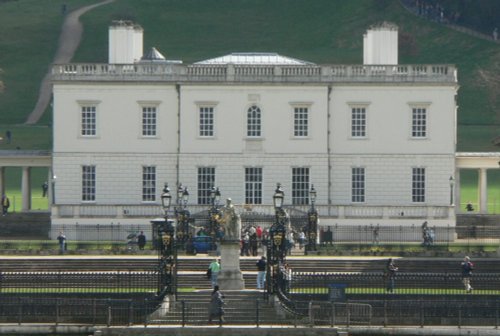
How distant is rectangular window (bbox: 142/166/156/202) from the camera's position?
4813 inches

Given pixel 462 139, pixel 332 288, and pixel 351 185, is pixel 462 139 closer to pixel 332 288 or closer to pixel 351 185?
pixel 351 185

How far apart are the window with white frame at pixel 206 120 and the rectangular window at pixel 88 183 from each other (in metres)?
5.04

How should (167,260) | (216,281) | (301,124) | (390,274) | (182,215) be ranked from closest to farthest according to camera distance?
(167,260) < (390,274) < (216,281) < (182,215) < (301,124)

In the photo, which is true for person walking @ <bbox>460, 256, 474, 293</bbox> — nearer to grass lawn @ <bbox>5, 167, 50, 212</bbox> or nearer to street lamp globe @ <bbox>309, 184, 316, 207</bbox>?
street lamp globe @ <bbox>309, 184, 316, 207</bbox>

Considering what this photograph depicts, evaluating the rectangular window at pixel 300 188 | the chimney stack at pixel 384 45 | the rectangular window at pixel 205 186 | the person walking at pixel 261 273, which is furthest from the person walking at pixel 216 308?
the chimney stack at pixel 384 45

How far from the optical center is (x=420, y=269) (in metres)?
101

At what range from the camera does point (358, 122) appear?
4838 inches

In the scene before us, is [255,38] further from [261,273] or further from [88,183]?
[261,273]

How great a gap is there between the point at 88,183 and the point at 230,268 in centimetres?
2871

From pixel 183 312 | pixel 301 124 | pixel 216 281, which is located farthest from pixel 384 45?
pixel 183 312

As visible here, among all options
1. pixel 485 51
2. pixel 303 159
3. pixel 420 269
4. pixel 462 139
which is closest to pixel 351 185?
pixel 303 159

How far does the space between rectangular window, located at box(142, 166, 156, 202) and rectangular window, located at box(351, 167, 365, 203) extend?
8.59 meters

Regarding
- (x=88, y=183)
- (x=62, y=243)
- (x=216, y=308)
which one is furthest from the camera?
(x=88, y=183)

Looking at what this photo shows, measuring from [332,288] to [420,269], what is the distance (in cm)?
1189
